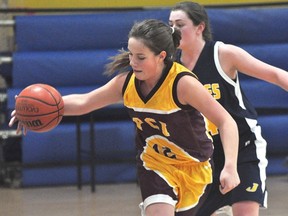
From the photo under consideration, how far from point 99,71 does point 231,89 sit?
386 cm

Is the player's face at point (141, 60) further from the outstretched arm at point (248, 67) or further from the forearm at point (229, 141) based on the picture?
the outstretched arm at point (248, 67)

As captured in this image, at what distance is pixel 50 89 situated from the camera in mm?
3654

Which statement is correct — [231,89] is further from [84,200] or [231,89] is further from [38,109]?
[84,200]

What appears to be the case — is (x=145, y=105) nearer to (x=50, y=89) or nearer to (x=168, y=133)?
(x=168, y=133)

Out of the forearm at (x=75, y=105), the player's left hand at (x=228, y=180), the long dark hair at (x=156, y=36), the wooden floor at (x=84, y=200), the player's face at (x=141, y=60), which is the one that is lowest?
the wooden floor at (x=84, y=200)

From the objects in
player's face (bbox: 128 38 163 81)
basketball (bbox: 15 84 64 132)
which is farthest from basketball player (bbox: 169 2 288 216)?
basketball (bbox: 15 84 64 132)

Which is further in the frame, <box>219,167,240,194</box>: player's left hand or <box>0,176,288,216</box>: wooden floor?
<box>0,176,288,216</box>: wooden floor

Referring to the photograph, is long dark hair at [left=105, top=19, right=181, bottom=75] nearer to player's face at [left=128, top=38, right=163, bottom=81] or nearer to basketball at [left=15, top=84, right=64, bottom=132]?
player's face at [left=128, top=38, right=163, bottom=81]

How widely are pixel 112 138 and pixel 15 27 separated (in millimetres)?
1554

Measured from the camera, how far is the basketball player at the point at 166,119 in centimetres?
328

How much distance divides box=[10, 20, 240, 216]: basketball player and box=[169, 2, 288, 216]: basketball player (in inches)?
14.2

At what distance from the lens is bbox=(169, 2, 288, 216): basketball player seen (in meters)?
3.76

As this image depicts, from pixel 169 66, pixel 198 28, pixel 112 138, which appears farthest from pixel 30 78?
pixel 169 66

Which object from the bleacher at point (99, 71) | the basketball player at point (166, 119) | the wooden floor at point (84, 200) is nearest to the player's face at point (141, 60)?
the basketball player at point (166, 119)
